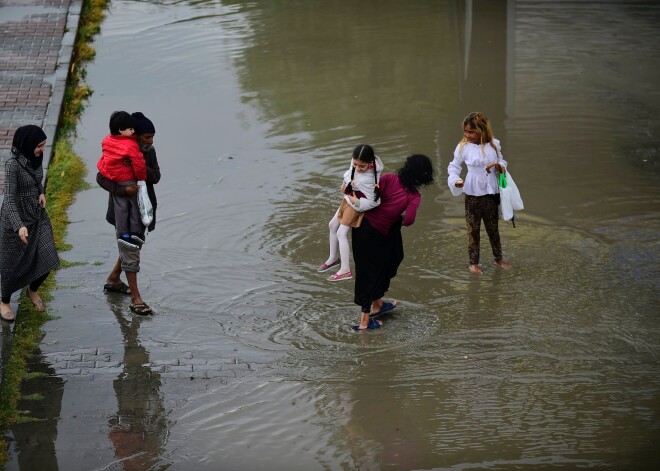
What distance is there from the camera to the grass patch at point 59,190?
808 cm

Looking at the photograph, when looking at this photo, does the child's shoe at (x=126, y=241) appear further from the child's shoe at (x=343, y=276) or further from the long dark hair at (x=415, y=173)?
the long dark hair at (x=415, y=173)

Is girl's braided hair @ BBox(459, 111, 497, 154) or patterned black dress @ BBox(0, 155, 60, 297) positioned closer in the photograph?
patterned black dress @ BBox(0, 155, 60, 297)

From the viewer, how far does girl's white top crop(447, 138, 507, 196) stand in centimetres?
998

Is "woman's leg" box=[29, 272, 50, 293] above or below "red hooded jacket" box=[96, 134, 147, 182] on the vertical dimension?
below

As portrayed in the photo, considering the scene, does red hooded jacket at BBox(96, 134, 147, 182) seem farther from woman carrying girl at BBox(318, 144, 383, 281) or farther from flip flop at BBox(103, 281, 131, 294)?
woman carrying girl at BBox(318, 144, 383, 281)

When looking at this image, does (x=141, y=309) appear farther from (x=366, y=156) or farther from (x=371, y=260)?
(x=366, y=156)

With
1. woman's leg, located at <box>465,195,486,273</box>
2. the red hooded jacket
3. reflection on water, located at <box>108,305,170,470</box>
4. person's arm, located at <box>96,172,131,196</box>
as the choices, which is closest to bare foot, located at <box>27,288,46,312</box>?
reflection on water, located at <box>108,305,170,470</box>

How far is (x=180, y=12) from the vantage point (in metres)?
19.8

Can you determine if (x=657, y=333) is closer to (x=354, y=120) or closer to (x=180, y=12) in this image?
(x=354, y=120)

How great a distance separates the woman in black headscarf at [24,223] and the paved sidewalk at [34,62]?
2.62 meters

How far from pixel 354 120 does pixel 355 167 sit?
5699mm

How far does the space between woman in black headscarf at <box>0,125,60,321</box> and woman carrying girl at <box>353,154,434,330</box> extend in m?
2.70

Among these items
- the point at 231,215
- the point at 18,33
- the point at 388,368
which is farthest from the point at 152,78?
the point at 388,368

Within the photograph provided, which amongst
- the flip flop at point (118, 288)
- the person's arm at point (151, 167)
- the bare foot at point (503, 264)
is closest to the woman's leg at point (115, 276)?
the flip flop at point (118, 288)
